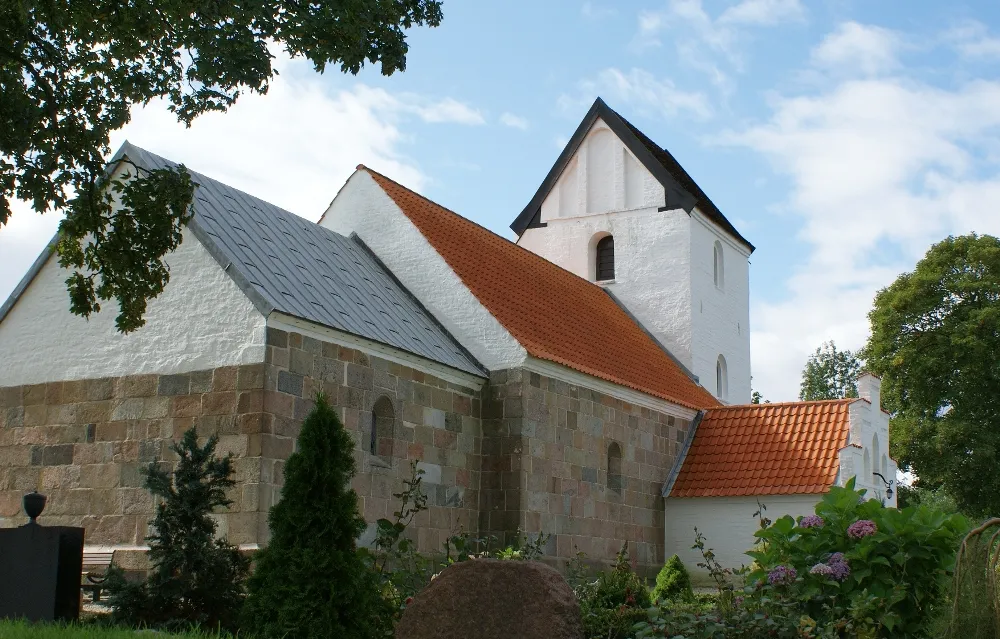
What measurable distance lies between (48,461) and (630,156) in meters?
12.5

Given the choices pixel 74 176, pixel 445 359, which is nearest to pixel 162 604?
pixel 74 176

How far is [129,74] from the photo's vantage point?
8.25m

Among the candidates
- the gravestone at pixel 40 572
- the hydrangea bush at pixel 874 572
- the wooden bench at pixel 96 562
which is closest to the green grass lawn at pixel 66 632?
the gravestone at pixel 40 572

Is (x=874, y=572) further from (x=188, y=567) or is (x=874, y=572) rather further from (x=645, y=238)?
(x=645, y=238)

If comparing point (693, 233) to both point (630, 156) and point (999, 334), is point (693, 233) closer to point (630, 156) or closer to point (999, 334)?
point (630, 156)

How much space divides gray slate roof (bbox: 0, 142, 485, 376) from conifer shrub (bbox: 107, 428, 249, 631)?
1879mm

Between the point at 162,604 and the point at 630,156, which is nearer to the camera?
the point at 162,604

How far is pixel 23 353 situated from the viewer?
1168 cm

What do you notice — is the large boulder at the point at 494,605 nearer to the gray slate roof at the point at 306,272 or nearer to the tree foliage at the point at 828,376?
the gray slate roof at the point at 306,272

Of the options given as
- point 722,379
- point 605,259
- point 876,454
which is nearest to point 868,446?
point 876,454

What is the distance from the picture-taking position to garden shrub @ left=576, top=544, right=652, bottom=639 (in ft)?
29.5

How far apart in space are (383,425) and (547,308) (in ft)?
15.4

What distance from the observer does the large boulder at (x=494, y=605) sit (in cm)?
706

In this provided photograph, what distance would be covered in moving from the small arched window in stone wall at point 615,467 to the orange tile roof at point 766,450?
1.51 m
